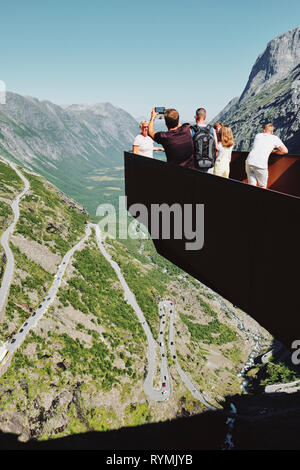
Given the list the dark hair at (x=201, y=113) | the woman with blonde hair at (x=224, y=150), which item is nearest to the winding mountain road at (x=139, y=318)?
the woman with blonde hair at (x=224, y=150)

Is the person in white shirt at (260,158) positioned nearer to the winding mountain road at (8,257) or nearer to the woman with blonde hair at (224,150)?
the woman with blonde hair at (224,150)

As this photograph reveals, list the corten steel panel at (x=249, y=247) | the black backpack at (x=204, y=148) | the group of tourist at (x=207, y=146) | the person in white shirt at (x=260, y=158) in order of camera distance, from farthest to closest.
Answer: the black backpack at (x=204, y=148) → the group of tourist at (x=207, y=146) → the person in white shirt at (x=260, y=158) → the corten steel panel at (x=249, y=247)

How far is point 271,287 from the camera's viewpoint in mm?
4883

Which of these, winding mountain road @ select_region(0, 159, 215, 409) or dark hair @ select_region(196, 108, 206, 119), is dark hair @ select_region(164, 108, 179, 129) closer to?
dark hair @ select_region(196, 108, 206, 119)

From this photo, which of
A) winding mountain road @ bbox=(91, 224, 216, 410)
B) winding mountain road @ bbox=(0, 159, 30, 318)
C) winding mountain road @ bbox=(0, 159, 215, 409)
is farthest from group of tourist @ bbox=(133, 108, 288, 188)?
winding mountain road @ bbox=(91, 224, 216, 410)

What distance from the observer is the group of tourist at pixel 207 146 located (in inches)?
266

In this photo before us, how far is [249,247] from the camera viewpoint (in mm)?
A: 5156

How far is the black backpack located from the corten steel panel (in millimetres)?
717

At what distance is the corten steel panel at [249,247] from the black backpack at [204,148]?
0.72 metres

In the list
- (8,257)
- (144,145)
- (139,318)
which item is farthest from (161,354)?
(144,145)

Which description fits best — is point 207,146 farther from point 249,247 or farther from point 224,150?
point 249,247

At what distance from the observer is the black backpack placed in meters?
7.18

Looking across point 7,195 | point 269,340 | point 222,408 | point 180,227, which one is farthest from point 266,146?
point 269,340

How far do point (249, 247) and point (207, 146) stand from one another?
318cm
